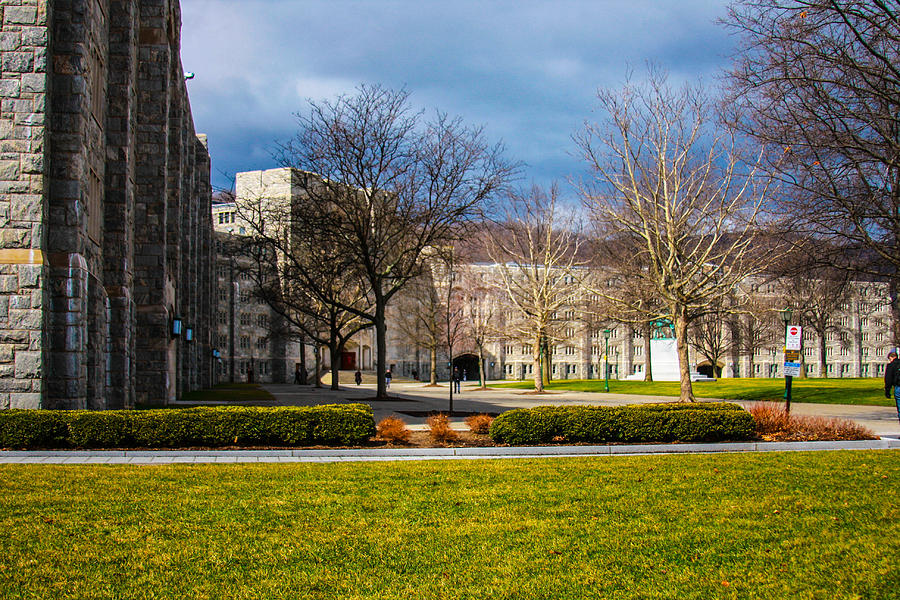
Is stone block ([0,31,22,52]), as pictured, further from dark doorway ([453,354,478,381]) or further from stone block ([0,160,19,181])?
dark doorway ([453,354,478,381])

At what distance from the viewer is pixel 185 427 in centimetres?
1354

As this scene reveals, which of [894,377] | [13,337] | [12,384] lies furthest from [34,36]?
[894,377]

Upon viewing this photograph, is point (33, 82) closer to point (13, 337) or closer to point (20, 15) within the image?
point (20, 15)

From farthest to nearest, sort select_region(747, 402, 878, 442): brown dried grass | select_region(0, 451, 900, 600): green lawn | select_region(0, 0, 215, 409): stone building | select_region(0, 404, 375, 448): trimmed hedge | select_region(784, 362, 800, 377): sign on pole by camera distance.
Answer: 1. select_region(784, 362, 800, 377): sign on pole
2. select_region(747, 402, 878, 442): brown dried grass
3. select_region(0, 0, 215, 409): stone building
4. select_region(0, 404, 375, 448): trimmed hedge
5. select_region(0, 451, 900, 600): green lawn

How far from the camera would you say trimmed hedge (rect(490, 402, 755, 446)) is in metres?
14.6

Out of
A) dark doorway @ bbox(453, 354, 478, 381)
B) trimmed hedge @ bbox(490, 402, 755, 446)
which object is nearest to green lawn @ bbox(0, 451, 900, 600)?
trimmed hedge @ bbox(490, 402, 755, 446)

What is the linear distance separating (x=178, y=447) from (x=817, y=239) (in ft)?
67.5

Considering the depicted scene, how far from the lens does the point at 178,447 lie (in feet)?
44.2

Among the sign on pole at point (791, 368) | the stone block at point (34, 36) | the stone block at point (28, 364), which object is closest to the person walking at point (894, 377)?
the sign on pole at point (791, 368)

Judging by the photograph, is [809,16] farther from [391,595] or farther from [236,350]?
[236,350]

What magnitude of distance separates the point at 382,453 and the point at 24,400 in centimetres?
734

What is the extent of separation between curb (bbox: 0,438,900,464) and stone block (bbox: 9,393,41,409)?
7.63ft

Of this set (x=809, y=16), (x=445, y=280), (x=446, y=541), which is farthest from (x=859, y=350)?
(x=446, y=541)

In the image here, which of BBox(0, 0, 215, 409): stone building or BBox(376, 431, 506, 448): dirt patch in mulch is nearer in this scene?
BBox(376, 431, 506, 448): dirt patch in mulch
